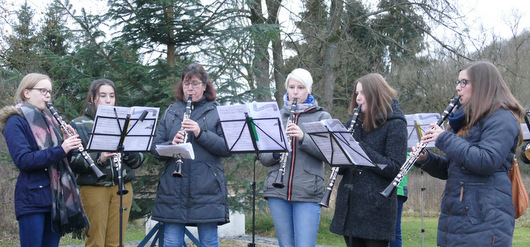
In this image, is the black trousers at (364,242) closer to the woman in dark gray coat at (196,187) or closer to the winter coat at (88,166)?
the woman in dark gray coat at (196,187)

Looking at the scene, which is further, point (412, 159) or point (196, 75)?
point (196, 75)

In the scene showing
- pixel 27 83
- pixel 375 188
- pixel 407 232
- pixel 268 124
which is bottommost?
pixel 407 232

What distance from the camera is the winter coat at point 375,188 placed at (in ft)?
12.7

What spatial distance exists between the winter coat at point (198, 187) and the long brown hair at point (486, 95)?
1.97 meters

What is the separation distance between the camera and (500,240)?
3156 mm

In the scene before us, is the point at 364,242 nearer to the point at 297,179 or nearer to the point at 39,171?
the point at 297,179

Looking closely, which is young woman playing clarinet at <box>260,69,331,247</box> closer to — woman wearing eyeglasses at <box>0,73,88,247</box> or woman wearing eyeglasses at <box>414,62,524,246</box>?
woman wearing eyeglasses at <box>414,62,524,246</box>

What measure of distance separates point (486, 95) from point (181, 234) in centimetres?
256

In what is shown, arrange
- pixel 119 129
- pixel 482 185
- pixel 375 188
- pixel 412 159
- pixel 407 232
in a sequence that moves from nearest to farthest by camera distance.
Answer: pixel 482 185 < pixel 412 159 < pixel 375 188 < pixel 119 129 < pixel 407 232

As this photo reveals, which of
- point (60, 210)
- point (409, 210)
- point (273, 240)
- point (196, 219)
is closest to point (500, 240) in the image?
point (196, 219)

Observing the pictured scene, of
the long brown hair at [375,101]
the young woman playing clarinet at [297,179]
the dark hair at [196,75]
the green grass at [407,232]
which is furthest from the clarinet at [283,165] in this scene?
the green grass at [407,232]

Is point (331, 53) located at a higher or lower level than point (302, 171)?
higher

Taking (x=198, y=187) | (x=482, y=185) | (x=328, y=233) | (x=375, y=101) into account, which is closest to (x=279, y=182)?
(x=198, y=187)

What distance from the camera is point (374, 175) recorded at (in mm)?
3965
